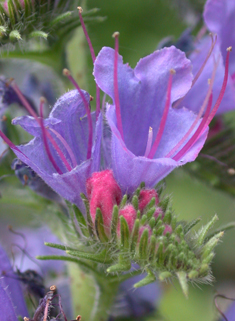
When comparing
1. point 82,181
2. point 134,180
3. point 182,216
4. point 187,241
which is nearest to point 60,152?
point 82,181

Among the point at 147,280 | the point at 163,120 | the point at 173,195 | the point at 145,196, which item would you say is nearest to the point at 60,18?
the point at 163,120

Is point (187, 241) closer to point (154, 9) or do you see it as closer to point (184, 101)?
point (184, 101)

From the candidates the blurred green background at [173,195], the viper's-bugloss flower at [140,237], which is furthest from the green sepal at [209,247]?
the blurred green background at [173,195]

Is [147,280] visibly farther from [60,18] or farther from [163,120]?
Answer: [60,18]

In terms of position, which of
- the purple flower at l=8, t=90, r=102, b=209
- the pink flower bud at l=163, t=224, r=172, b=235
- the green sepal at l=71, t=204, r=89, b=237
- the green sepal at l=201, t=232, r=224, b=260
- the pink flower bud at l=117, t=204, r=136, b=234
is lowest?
the green sepal at l=71, t=204, r=89, b=237

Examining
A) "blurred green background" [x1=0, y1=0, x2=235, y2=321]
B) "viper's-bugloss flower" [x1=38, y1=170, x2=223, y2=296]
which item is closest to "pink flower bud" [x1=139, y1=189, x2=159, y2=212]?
"viper's-bugloss flower" [x1=38, y1=170, x2=223, y2=296]

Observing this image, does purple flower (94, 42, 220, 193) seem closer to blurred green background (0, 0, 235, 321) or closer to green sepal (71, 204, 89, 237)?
green sepal (71, 204, 89, 237)
